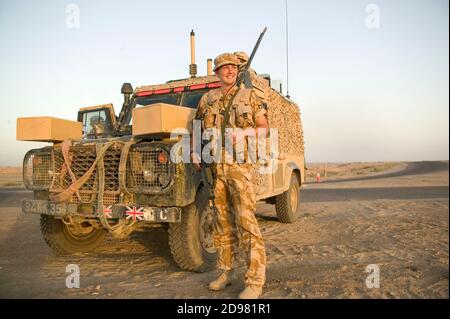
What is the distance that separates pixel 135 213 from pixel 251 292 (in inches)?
54.1

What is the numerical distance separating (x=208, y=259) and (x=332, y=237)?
2.32m

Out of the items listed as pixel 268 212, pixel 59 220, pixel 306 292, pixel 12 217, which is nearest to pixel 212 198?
pixel 306 292

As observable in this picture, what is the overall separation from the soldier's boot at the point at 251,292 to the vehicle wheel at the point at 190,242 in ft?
2.92

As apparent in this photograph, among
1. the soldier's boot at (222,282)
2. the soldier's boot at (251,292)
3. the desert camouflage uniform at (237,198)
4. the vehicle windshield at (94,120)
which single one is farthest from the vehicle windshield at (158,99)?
the soldier's boot at (251,292)

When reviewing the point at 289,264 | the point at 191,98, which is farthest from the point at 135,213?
the point at 191,98

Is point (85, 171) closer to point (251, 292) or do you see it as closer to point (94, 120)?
point (94, 120)

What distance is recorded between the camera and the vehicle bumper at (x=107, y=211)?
3.47 meters

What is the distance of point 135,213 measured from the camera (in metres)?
3.53

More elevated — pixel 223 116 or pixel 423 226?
pixel 223 116

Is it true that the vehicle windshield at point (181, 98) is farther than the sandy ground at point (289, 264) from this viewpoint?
Yes

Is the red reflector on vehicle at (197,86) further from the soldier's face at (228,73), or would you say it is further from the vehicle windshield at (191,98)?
the soldier's face at (228,73)

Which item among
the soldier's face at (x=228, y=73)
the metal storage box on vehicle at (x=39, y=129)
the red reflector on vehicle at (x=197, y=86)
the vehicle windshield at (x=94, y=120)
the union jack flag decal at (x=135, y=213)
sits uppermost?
the red reflector on vehicle at (x=197, y=86)
